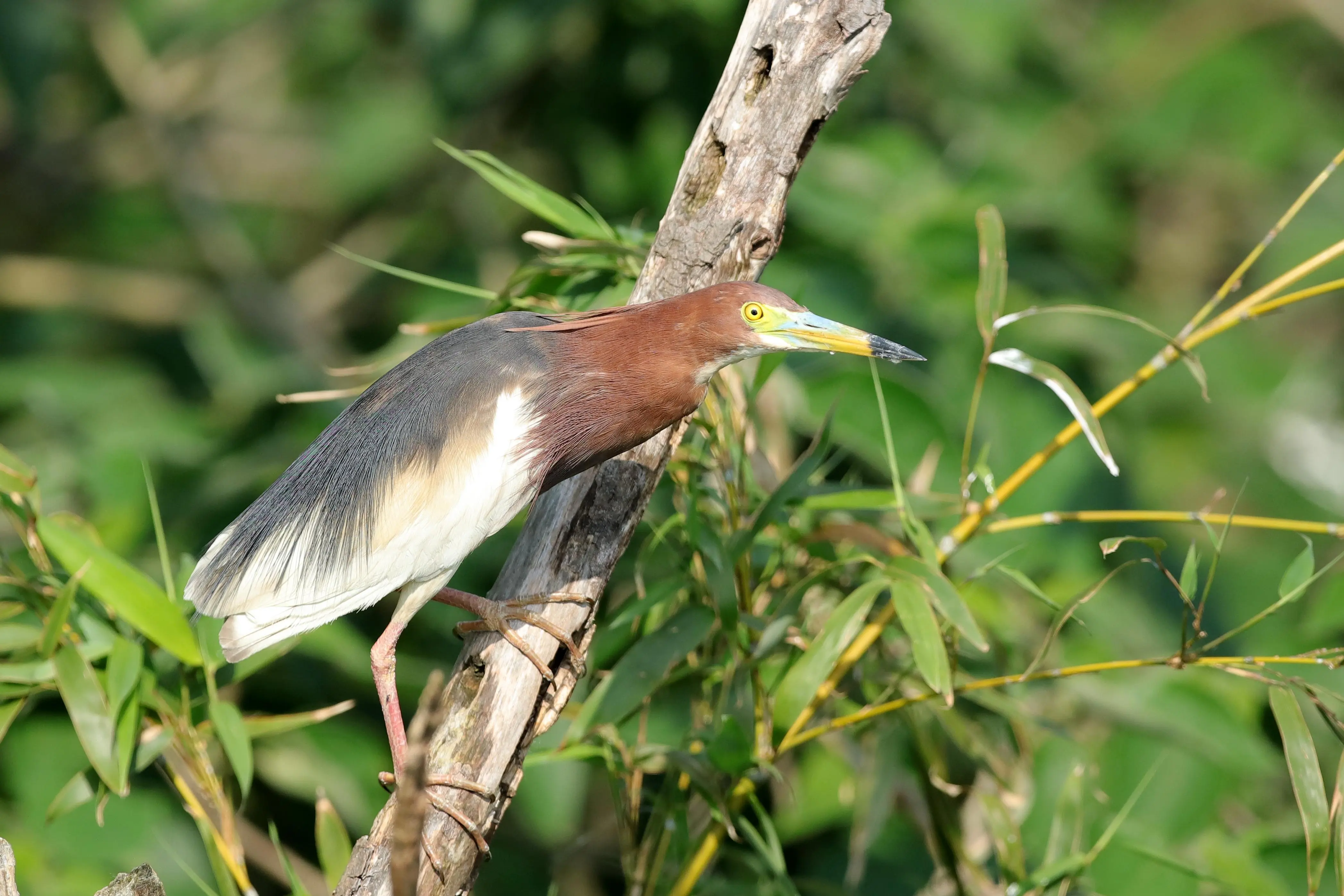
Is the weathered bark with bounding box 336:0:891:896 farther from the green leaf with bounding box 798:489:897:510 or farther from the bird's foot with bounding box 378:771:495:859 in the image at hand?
the green leaf with bounding box 798:489:897:510

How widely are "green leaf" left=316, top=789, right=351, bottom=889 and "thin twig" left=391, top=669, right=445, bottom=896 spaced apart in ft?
2.48

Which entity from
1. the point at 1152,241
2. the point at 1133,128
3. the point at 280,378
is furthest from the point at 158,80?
the point at 1152,241

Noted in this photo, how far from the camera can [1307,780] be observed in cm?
152

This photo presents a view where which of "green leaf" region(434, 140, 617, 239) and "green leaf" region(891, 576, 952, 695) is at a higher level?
"green leaf" region(434, 140, 617, 239)

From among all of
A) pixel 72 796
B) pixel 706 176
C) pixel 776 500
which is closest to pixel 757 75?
pixel 706 176

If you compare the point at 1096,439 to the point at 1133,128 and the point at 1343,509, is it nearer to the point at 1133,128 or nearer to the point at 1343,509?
the point at 1343,509

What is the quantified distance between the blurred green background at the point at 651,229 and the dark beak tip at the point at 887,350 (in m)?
0.57

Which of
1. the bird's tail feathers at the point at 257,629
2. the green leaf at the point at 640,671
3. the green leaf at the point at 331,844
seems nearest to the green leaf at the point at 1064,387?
the green leaf at the point at 640,671

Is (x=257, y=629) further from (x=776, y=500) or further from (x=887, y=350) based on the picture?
(x=887, y=350)

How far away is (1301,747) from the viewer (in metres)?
1.53

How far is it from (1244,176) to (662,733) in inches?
134

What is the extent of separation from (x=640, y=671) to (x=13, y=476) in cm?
93

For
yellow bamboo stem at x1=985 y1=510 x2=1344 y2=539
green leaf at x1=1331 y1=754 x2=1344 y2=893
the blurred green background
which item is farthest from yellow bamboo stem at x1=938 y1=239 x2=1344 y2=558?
green leaf at x1=1331 y1=754 x2=1344 y2=893

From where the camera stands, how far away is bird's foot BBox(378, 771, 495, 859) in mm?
1584
